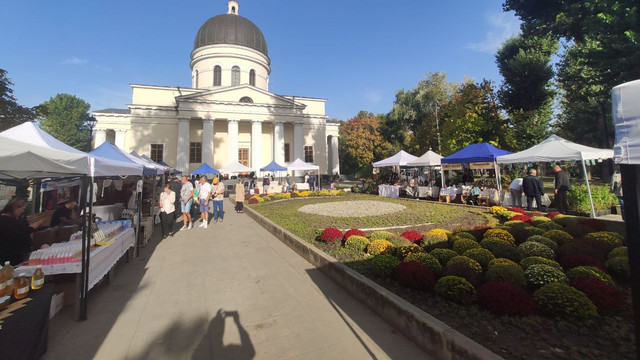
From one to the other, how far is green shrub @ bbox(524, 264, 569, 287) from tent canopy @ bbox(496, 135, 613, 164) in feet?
29.3

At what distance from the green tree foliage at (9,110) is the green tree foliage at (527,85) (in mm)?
46608

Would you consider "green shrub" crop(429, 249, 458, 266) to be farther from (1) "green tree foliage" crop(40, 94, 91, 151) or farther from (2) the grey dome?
(1) "green tree foliage" crop(40, 94, 91, 151)

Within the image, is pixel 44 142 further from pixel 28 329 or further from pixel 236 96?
pixel 236 96

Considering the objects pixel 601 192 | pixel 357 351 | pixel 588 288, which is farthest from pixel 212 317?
pixel 601 192

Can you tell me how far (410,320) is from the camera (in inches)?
127

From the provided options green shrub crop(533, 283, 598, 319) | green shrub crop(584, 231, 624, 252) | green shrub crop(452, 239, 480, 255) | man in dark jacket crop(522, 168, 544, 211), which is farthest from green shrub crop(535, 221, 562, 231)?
man in dark jacket crop(522, 168, 544, 211)

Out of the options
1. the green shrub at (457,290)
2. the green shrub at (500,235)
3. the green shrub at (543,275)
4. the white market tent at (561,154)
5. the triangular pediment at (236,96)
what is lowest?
the green shrub at (457,290)

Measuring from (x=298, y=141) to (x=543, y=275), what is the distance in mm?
35126

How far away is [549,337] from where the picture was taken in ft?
9.29

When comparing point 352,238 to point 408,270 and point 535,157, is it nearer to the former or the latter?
point 408,270

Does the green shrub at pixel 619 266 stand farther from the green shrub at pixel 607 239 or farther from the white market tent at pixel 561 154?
the white market tent at pixel 561 154

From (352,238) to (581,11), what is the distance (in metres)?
24.4

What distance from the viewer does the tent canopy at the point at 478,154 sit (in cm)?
1338

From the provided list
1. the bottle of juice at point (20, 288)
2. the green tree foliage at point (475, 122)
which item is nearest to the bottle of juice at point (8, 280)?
the bottle of juice at point (20, 288)
